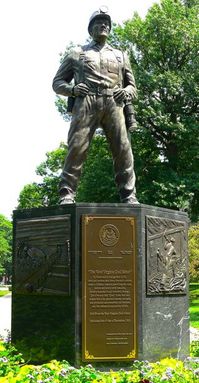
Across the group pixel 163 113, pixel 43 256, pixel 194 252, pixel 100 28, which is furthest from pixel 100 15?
pixel 194 252

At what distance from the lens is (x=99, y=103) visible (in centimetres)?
782

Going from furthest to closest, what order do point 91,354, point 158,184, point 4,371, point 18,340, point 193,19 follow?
point 193,19, point 158,184, point 18,340, point 91,354, point 4,371

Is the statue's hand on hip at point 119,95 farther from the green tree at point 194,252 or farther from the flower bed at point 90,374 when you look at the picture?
the green tree at point 194,252

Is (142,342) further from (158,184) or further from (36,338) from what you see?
(158,184)

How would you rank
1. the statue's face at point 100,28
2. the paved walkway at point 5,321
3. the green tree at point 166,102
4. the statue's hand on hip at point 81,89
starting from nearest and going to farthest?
the statue's hand on hip at point 81,89, the statue's face at point 100,28, the paved walkway at point 5,321, the green tree at point 166,102

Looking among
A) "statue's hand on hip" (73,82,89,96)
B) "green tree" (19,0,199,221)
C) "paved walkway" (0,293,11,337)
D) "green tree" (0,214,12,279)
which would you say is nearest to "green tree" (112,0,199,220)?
"green tree" (19,0,199,221)

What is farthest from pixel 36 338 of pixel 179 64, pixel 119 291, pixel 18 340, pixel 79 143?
pixel 179 64

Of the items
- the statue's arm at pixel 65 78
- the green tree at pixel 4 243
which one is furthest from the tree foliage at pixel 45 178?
the statue's arm at pixel 65 78

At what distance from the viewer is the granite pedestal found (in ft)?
22.8

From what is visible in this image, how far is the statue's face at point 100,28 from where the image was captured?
7.99 m

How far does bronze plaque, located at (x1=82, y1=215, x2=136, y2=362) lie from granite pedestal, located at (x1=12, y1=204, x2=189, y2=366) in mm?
12

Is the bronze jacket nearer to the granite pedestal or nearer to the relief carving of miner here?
the relief carving of miner

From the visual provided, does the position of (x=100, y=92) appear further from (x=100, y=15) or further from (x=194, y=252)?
(x=194, y=252)

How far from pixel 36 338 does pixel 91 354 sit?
32.9 inches
